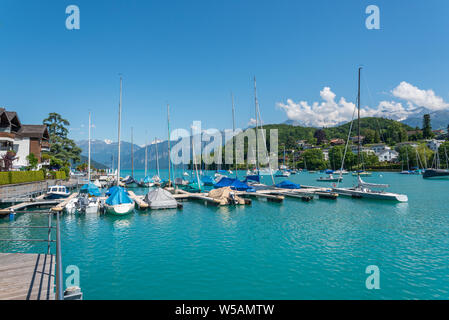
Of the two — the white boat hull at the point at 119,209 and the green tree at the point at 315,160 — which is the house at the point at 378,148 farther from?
the white boat hull at the point at 119,209

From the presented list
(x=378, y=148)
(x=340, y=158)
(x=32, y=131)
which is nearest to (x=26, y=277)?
(x=32, y=131)

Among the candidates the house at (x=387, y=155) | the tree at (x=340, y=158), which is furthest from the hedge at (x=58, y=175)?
the house at (x=387, y=155)

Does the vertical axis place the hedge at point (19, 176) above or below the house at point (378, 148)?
below

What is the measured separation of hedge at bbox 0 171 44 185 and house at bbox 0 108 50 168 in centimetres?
619

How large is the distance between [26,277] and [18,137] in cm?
6273

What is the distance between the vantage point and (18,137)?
2276 inches

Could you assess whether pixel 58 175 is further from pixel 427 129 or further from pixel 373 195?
pixel 427 129

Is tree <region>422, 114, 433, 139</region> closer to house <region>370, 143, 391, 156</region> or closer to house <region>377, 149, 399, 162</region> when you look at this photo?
house <region>370, 143, 391, 156</region>

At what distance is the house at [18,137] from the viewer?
52719 millimetres

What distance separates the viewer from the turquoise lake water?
41.3 ft

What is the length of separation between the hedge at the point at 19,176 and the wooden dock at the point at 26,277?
115ft

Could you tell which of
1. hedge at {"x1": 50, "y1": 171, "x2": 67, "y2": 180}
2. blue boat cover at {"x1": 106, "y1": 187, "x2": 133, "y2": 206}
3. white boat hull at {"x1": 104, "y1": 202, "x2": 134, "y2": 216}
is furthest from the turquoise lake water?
hedge at {"x1": 50, "y1": 171, "x2": 67, "y2": 180}

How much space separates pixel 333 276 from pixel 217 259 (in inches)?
274
